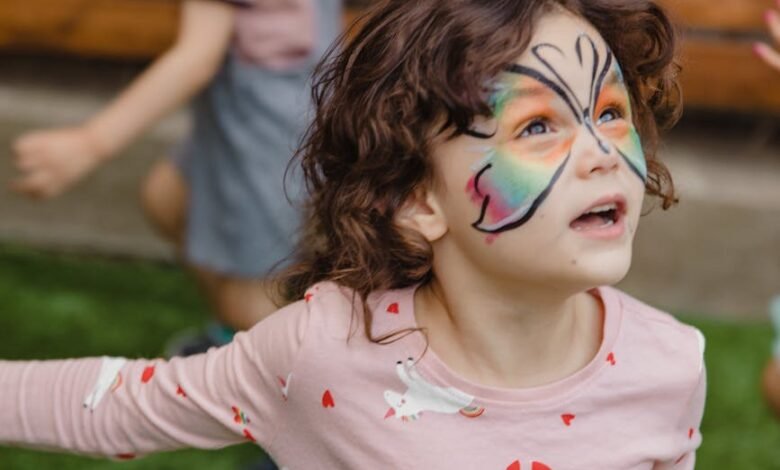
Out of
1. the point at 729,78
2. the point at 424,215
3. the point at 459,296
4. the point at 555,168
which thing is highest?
the point at 555,168

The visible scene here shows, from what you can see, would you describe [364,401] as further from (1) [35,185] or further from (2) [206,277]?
(2) [206,277]

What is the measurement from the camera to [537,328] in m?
1.88

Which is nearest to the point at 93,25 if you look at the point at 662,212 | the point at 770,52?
the point at 662,212

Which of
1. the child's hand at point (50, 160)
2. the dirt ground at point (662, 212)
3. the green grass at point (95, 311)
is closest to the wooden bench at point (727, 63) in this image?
the dirt ground at point (662, 212)

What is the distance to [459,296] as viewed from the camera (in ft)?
→ 6.19

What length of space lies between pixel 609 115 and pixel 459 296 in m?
0.32

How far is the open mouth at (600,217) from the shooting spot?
1727mm

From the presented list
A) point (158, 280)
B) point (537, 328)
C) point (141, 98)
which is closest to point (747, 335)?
point (158, 280)

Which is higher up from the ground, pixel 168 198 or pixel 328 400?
pixel 328 400

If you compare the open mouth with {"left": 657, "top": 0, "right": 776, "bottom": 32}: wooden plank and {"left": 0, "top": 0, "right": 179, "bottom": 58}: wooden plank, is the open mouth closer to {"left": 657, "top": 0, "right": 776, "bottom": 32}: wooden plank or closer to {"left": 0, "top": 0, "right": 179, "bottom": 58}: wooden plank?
{"left": 657, "top": 0, "right": 776, "bottom": 32}: wooden plank

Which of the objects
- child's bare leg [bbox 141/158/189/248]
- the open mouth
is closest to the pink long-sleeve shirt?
the open mouth

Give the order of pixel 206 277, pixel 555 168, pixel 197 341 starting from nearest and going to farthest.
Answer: pixel 555 168
pixel 206 277
pixel 197 341

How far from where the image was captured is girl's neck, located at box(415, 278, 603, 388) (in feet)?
6.12

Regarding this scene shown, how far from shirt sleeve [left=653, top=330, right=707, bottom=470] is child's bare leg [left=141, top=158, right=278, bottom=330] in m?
1.32
